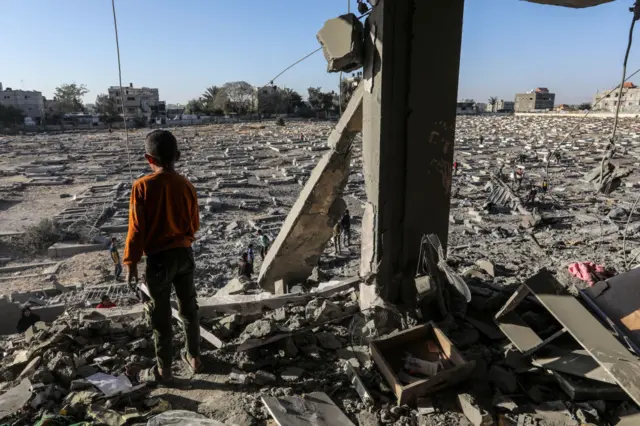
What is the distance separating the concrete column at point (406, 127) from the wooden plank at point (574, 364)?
1143mm

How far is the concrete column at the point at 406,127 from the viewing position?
3.06 m

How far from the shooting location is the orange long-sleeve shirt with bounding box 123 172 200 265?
2623 millimetres

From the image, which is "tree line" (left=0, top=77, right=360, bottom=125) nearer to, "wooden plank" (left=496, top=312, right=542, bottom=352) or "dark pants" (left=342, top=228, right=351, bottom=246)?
"dark pants" (left=342, top=228, right=351, bottom=246)

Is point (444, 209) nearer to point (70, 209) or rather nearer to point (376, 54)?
point (376, 54)

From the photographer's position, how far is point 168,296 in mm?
2791

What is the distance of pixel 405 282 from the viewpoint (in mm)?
3496

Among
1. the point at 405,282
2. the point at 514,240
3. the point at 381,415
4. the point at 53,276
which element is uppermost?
the point at 405,282

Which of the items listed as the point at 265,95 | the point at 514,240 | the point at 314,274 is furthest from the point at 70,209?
the point at 265,95

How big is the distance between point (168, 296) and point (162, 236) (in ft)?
1.34

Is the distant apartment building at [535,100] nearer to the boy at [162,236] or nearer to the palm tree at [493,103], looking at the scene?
the palm tree at [493,103]

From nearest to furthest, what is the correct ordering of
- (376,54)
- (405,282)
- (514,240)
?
(376,54), (405,282), (514,240)

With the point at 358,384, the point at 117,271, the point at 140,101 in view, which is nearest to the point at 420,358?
the point at 358,384

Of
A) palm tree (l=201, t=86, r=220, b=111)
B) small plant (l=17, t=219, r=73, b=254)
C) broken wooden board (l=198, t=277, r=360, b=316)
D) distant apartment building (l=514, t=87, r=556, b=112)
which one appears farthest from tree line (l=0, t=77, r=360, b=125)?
broken wooden board (l=198, t=277, r=360, b=316)

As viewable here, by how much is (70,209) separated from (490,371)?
15607mm
